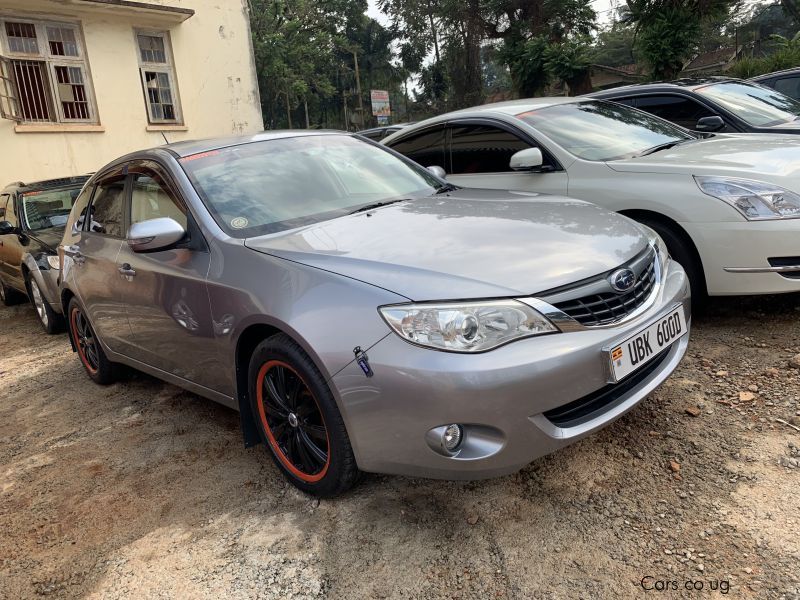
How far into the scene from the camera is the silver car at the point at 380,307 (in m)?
2.08

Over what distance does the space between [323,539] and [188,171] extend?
1896mm

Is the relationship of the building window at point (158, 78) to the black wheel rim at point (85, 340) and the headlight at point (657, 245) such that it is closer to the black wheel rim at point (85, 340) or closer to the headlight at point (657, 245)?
the black wheel rim at point (85, 340)

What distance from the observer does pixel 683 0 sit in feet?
52.1

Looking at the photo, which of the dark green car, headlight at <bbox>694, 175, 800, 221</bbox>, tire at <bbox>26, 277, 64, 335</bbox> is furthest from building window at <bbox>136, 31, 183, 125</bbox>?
headlight at <bbox>694, 175, 800, 221</bbox>

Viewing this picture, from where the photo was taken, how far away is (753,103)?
606 centimetres

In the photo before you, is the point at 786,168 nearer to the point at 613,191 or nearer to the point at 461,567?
the point at 613,191

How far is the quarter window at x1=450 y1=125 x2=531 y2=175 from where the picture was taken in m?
4.66

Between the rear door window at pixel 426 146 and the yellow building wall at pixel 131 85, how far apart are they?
5.87 m

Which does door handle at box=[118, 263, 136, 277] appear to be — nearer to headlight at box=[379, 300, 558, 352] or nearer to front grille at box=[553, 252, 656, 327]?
headlight at box=[379, 300, 558, 352]

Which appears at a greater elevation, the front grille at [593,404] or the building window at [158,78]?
the building window at [158,78]

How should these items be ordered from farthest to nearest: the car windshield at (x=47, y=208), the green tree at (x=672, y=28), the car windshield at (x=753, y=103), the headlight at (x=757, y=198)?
the green tree at (x=672, y=28)
the car windshield at (x=47, y=208)
the car windshield at (x=753, y=103)
the headlight at (x=757, y=198)

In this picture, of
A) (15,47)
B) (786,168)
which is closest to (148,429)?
(786,168)

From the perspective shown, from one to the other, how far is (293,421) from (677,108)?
5.20 meters

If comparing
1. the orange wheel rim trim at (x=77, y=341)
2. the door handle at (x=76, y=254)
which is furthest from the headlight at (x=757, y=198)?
the orange wheel rim trim at (x=77, y=341)
